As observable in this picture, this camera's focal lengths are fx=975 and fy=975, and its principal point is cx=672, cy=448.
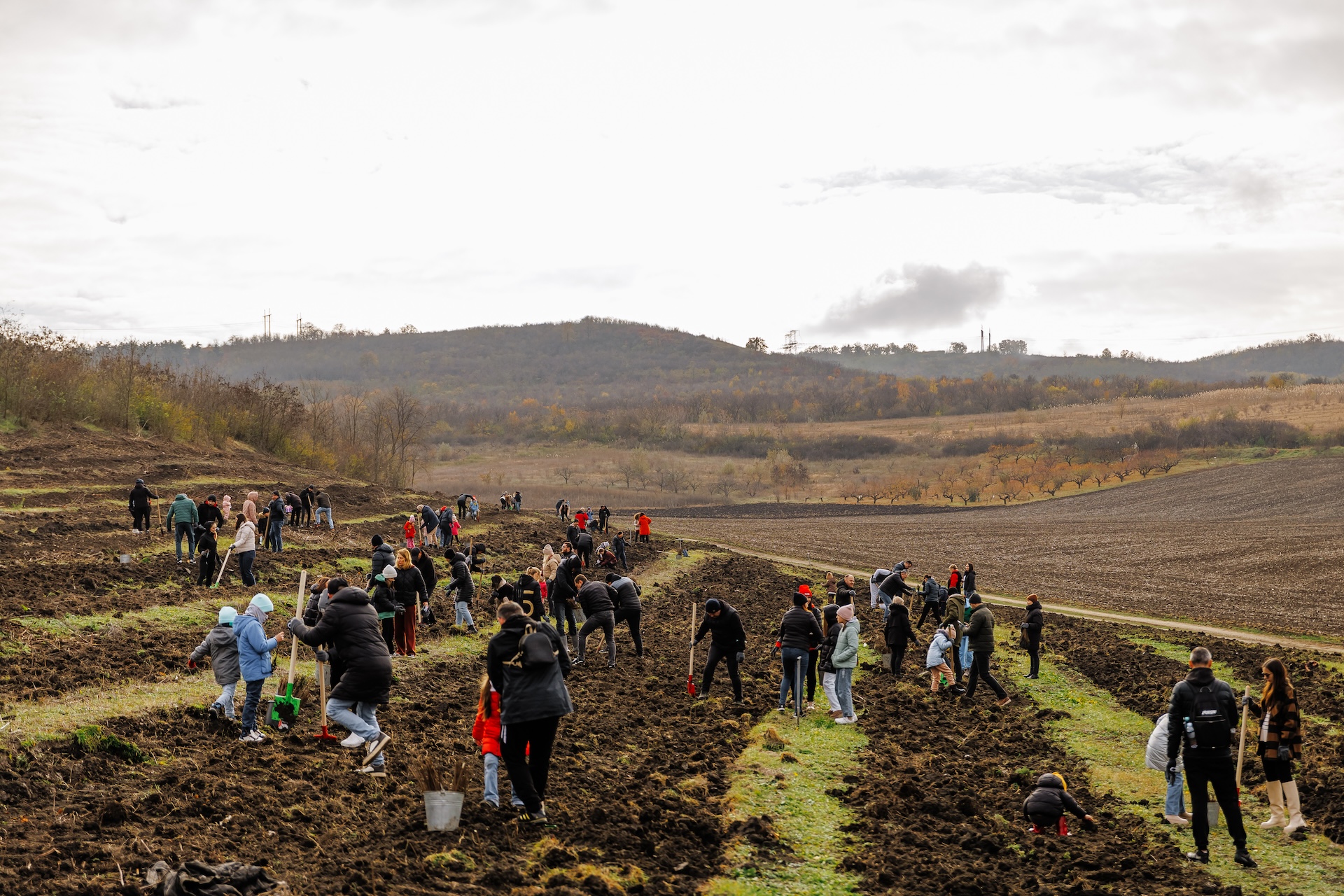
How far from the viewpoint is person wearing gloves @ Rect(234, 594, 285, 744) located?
10.7 meters

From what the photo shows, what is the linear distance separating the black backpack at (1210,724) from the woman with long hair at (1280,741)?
128 cm

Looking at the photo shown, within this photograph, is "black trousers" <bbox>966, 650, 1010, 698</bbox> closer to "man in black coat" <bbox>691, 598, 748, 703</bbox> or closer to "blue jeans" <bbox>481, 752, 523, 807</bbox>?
"man in black coat" <bbox>691, 598, 748, 703</bbox>

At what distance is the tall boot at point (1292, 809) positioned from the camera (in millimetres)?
10039

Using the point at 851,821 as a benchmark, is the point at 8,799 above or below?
above

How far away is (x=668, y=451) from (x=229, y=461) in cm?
8477

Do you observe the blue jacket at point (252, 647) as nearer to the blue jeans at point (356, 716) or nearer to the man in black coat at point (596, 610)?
the blue jeans at point (356, 716)

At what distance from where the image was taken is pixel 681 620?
79.7ft

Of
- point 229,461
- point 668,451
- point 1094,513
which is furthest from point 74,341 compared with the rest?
point 668,451

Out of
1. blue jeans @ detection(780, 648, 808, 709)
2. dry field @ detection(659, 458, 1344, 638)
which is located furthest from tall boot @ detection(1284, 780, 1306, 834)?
dry field @ detection(659, 458, 1344, 638)

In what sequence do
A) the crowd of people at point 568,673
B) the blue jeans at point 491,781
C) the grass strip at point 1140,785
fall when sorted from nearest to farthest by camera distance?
the crowd of people at point 568,673, the blue jeans at point 491,781, the grass strip at point 1140,785

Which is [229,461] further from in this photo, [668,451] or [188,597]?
[668,451]

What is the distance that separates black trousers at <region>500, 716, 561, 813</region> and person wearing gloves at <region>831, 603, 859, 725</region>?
6509mm

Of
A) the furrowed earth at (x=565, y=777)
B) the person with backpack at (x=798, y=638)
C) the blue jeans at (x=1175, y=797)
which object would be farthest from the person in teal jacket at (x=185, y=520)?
the blue jeans at (x=1175, y=797)

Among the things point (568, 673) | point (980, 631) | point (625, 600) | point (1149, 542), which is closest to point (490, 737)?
point (568, 673)
